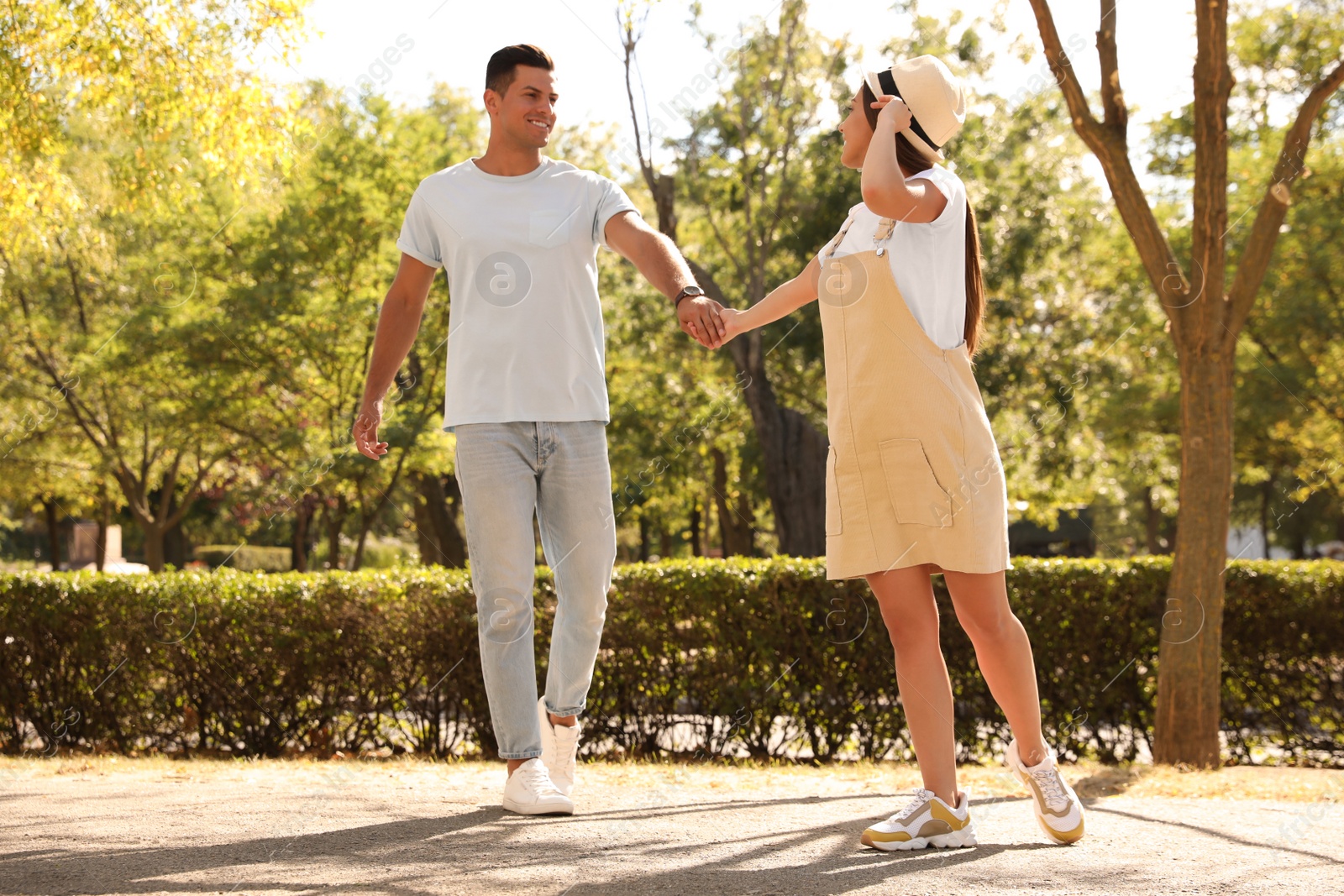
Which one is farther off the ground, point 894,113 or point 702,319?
point 894,113

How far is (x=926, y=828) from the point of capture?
303 cm

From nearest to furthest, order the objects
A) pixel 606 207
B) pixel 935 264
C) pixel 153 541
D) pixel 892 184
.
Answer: pixel 892 184
pixel 935 264
pixel 606 207
pixel 153 541

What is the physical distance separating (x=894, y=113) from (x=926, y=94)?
11cm

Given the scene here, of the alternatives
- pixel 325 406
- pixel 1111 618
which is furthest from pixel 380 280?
pixel 1111 618

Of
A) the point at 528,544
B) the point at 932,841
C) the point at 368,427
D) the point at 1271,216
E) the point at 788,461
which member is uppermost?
the point at 1271,216

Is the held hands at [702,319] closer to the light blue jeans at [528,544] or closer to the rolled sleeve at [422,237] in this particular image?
the light blue jeans at [528,544]

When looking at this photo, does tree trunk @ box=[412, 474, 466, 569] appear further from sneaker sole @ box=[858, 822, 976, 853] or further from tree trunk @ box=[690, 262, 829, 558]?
sneaker sole @ box=[858, 822, 976, 853]

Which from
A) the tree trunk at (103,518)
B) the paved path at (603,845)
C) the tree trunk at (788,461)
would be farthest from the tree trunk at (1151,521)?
the paved path at (603,845)

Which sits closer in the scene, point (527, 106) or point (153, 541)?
point (527, 106)

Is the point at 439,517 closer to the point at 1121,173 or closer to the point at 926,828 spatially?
the point at 1121,173

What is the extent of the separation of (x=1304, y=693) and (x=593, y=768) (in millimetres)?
4174

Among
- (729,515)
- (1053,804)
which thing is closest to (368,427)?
(1053,804)

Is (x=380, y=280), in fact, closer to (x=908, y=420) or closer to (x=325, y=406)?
(x=325, y=406)

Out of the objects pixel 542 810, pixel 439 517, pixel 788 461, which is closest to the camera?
pixel 542 810
